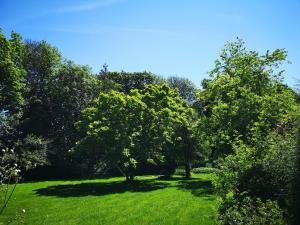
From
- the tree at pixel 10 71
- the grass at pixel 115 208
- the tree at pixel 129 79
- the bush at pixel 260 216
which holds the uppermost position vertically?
the tree at pixel 129 79

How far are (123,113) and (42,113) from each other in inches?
856

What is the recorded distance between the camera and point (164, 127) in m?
36.2

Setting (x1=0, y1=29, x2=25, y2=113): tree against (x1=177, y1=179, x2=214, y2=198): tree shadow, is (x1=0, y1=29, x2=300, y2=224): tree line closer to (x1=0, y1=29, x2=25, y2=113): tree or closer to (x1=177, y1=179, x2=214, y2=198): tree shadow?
(x1=0, y1=29, x2=25, y2=113): tree

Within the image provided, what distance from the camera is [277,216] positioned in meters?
10.6

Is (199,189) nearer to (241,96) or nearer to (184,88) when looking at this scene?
(241,96)

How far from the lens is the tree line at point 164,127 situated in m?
13.0

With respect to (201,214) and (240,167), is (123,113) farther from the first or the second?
(240,167)

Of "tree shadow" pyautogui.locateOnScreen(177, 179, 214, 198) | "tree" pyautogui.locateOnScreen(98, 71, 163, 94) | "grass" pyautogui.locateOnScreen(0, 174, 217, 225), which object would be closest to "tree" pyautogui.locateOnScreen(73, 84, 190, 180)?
"tree shadow" pyautogui.locateOnScreen(177, 179, 214, 198)

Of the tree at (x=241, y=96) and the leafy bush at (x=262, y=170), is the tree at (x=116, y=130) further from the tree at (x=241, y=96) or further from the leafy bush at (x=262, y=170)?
the leafy bush at (x=262, y=170)

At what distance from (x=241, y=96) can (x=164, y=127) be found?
29.9 feet

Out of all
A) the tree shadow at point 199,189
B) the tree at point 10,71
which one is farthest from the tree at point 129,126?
the tree at point 10,71

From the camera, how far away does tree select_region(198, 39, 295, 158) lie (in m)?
27.8

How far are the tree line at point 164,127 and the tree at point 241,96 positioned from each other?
0.11 meters

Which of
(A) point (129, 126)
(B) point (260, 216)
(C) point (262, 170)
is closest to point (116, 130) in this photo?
(A) point (129, 126)
